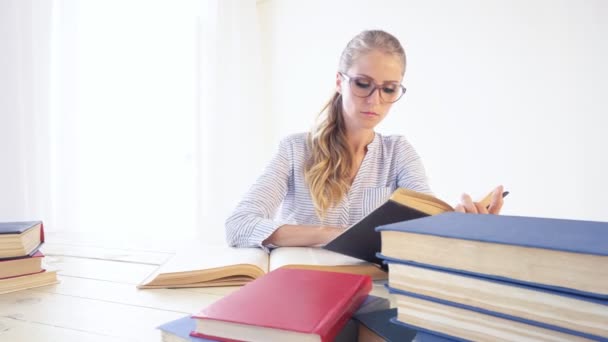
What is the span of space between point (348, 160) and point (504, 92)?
1435 millimetres

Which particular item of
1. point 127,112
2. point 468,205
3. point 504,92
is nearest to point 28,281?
point 468,205

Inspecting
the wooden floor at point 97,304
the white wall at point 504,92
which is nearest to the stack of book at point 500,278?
the wooden floor at point 97,304

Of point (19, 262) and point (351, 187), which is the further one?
point (351, 187)

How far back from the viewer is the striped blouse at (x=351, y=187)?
1435mm

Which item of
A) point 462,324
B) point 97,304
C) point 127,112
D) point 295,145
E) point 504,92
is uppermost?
point 504,92

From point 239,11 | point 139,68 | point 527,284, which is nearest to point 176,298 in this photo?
point 527,284

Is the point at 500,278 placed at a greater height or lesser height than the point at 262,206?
greater

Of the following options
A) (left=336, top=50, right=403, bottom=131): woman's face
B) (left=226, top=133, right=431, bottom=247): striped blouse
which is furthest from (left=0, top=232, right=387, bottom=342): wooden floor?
(left=336, top=50, right=403, bottom=131): woman's face

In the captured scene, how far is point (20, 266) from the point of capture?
75cm

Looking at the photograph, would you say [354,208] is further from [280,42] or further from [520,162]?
[280,42]

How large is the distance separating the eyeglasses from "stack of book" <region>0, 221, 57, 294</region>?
94cm

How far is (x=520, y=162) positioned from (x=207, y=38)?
7.14 feet

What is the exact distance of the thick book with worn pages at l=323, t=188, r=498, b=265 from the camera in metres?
0.59

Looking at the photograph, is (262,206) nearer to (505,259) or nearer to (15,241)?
(15,241)
